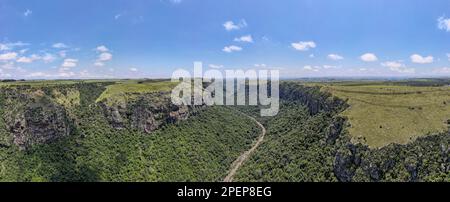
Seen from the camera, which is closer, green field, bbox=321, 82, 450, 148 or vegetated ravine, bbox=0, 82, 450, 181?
vegetated ravine, bbox=0, 82, 450, 181

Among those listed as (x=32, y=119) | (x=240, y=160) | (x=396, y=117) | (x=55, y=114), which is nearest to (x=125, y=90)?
(x=55, y=114)

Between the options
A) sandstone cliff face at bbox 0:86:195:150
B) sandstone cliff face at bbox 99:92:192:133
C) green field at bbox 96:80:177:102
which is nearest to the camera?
sandstone cliff face at bbox 0:86:195:150

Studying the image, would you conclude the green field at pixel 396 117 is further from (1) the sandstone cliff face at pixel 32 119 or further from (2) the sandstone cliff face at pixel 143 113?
(1) the sandstone cliff face at pixel 32 119

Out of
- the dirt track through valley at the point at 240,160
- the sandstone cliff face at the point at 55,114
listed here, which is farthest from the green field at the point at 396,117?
the sandstone cliff face at the point at 55,114

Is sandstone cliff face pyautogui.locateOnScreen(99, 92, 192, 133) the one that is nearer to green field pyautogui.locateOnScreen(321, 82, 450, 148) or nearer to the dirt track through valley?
the dirt track through valley

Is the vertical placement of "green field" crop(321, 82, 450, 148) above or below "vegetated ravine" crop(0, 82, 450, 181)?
above

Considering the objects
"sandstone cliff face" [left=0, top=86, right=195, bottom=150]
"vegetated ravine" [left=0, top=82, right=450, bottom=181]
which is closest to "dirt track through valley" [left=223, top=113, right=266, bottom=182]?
"vegetated ravine" [left=0, top=82, right=450, bottom=181]
